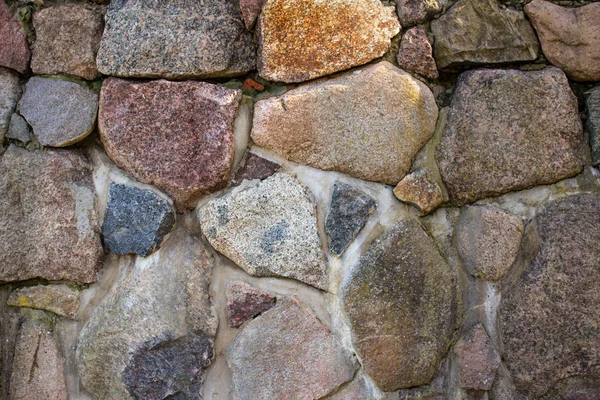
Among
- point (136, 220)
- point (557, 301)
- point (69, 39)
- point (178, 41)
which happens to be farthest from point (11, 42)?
point (557, 301)

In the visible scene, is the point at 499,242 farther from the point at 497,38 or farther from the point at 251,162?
the point at 251,162

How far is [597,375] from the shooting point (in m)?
1.48

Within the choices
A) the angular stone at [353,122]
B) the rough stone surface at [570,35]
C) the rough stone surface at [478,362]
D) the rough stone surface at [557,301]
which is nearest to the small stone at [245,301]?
the angular stone at [353,122]

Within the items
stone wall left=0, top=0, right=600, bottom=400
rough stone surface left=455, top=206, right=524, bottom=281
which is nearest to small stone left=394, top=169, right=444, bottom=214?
stone wall left=0, top=0, right=600, bottom=400

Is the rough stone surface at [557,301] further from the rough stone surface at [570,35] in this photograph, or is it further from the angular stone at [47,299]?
the angular stone at [47,299]

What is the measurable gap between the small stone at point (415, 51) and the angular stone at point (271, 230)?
15.8 inches

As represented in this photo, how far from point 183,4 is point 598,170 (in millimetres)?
1099

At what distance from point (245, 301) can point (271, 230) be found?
0.19m

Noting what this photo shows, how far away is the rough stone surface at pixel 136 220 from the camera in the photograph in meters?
1.54

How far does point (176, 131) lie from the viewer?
153 cm

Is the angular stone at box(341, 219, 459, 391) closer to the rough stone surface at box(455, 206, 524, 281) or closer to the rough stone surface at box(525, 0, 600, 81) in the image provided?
the rough stone surface at box(455, 206, 524, 281)

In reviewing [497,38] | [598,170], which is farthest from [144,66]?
[598,170]

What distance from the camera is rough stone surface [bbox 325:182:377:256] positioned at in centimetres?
152

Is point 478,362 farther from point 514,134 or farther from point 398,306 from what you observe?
point 514,134
